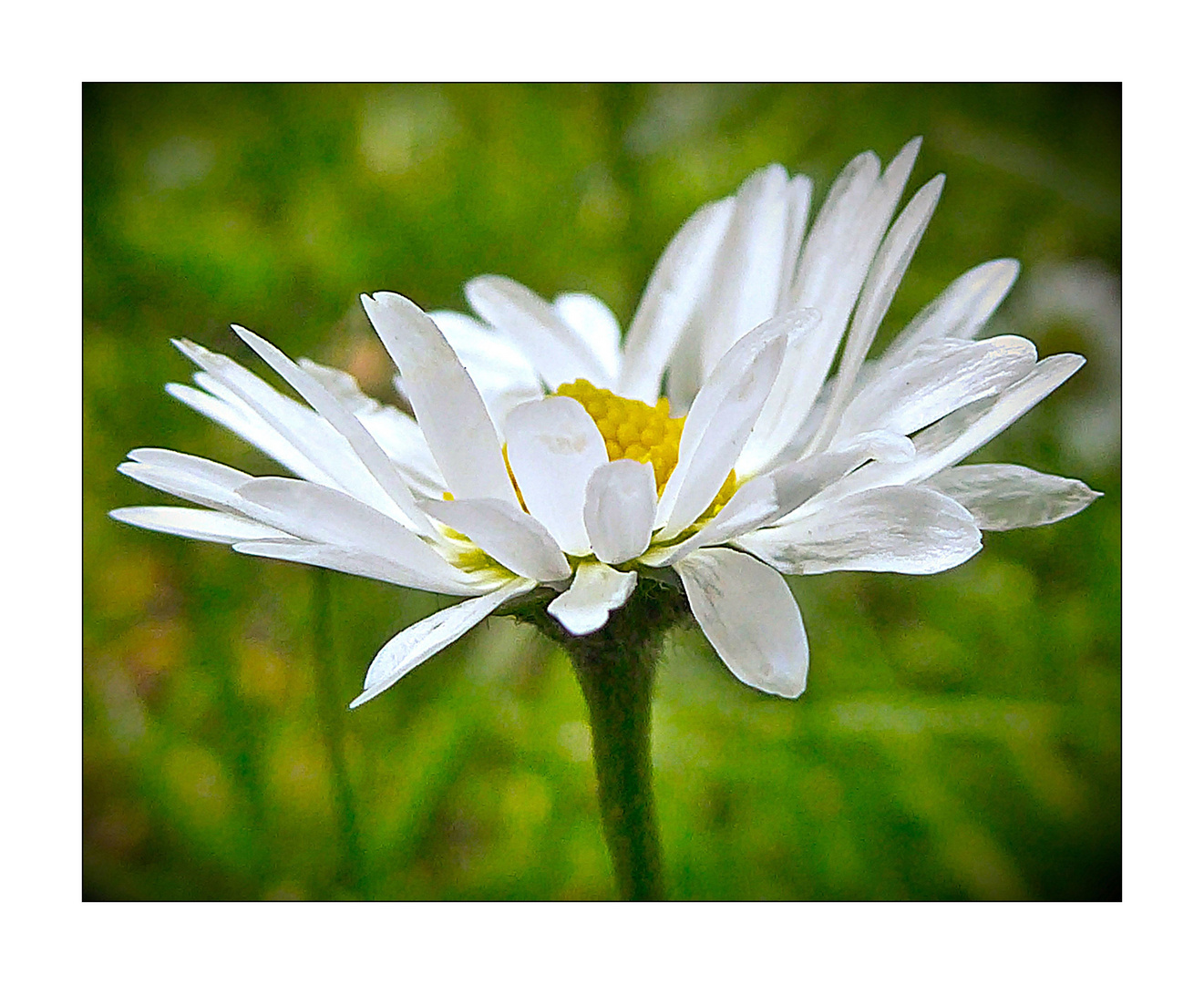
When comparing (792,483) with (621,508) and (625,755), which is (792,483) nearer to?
(621,508)

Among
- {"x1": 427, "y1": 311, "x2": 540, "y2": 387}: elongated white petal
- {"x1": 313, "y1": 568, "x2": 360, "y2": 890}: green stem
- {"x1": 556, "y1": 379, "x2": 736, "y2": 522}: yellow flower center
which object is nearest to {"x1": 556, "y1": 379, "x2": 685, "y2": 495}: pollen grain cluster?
{"x1": 556, "y1": 379, "x2": 736, "y2": 522}: yellow flower center

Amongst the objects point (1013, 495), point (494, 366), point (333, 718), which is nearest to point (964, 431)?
point (1013, 495)

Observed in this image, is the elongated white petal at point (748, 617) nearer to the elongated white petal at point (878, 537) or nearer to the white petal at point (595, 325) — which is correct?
the elongated white petal at point (878, 537)

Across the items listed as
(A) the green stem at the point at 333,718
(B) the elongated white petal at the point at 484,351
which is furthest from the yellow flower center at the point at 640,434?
(A) the green stem at the point at 333,718

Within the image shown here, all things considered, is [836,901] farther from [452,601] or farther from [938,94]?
[938,94]

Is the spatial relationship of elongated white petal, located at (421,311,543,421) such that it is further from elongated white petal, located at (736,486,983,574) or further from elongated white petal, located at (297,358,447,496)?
elongated white petal, located at (736,486,983,574)
